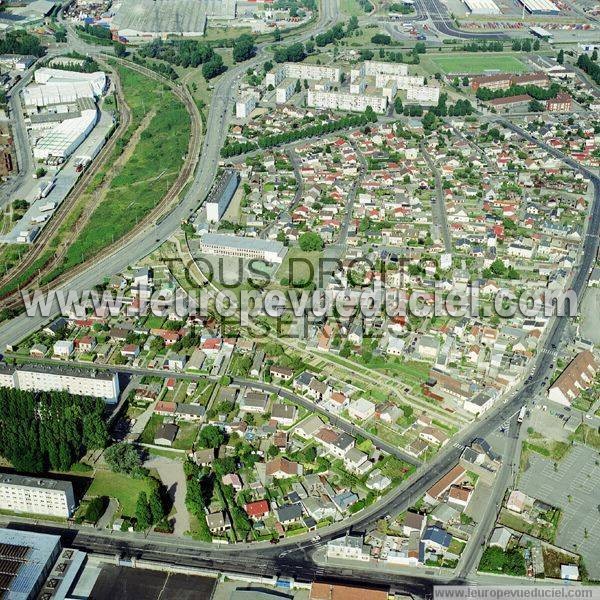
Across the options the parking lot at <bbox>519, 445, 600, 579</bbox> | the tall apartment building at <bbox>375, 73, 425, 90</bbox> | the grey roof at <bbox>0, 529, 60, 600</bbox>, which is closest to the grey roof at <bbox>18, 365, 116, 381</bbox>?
the grey roof at <bbox>0, 529, 60, 600</bbox>

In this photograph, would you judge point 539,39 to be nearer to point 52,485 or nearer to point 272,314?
point 272,314

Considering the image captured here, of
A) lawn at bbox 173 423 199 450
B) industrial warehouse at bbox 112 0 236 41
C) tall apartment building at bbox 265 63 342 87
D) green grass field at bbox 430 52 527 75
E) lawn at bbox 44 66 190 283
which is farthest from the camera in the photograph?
industrial warehouse at bbox 112 0 236 41

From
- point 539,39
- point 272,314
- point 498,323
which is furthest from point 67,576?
point 539,39

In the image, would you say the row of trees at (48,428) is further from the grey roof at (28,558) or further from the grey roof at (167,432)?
the grey roof at (28,558)

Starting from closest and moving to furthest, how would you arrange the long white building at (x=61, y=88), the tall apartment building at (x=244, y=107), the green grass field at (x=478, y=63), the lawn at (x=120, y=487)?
the lawn at (x=120, y=487) < the tall apartment building at (x=244, y=107) < the long white building at (x=61, y=88) < the green grass field at (x=478, y=63)

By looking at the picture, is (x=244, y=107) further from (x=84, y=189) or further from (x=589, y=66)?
(x=589, y=66)

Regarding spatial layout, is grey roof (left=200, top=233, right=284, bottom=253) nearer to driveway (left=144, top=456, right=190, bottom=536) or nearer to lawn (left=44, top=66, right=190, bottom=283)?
lawn (left=44, top=66, right=190, bottom=283)

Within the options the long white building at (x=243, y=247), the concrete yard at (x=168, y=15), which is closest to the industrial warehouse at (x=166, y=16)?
the concrete yard at (x=168, y=15)
